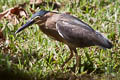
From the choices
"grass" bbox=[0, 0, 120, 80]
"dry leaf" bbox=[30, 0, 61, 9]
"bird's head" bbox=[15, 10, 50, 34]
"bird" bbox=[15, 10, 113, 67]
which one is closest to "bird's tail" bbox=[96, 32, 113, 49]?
"bird" bbox=[15, 10, 113, 67]

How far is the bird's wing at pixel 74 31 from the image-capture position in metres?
5.87

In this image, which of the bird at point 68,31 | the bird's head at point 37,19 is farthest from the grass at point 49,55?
the bird's head at point 37,19

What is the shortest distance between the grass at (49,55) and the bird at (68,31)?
290mm

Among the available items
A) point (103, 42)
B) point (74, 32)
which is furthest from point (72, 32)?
point (103, 42)

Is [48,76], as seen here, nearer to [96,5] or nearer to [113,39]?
[113,39]

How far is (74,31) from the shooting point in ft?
19.7

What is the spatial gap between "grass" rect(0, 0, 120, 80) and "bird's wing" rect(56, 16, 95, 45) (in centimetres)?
51

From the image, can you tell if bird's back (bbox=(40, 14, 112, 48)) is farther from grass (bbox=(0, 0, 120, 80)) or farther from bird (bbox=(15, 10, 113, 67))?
grass (bbox=(0, 0, 120, 80))

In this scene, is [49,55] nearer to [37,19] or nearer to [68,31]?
[68,31]

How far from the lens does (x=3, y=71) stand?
5109 millimetres

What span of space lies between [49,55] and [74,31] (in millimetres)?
763

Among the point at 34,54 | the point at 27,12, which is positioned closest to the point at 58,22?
the point at 34,54

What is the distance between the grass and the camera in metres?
5.61

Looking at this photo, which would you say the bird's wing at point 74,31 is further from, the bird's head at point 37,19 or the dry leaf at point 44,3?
the dry leaf at point 44,3
